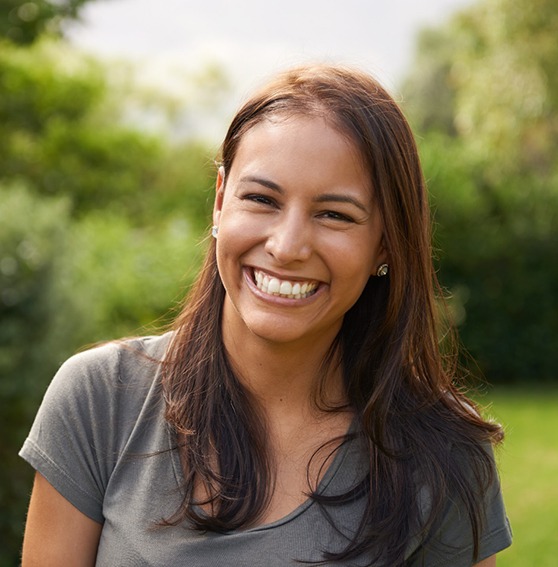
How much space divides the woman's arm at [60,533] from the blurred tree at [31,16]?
402 cm

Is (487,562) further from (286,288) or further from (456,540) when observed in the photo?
(286,288)

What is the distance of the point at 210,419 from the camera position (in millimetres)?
2154

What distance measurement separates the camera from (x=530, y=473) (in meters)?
8.48

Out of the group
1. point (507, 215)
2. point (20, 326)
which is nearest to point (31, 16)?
point (20, 326)

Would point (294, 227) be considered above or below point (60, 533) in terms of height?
above

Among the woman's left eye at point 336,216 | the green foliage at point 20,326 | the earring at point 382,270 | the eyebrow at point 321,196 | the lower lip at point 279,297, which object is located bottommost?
the green foliage at point 20,326

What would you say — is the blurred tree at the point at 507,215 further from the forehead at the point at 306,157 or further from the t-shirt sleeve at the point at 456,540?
the forehead at the point at 306,157

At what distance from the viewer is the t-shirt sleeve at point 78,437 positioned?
204 cm

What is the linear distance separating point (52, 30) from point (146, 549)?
4.51 meters

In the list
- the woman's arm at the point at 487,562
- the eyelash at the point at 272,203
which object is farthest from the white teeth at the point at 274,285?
the woman's arm at the point at 487,562

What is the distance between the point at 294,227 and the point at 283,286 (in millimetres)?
126

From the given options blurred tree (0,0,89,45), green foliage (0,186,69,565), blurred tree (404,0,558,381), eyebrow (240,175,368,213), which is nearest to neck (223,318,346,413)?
eyebrow (240,175,368,213)

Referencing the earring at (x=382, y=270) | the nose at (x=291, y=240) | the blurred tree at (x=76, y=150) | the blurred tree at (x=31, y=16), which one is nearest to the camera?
the nose at (x=291, y=240)

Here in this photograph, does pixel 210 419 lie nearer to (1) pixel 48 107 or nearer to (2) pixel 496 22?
(1) pixel 48 107
